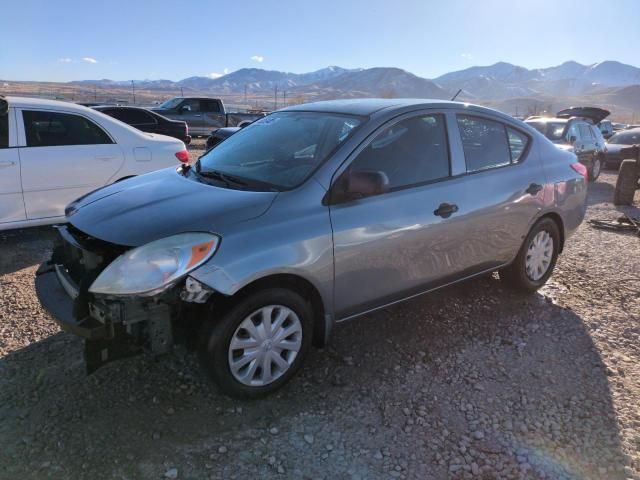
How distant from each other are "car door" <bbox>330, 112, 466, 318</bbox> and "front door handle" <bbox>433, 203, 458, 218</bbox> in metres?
0.01

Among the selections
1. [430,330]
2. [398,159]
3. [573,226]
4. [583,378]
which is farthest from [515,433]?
[573,226]

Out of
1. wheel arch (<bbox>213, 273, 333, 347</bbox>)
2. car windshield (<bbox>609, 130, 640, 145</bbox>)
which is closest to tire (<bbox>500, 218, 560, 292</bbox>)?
wheel arch (<bbox>213, 273, 333, 347</bbox>)

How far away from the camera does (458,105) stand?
385 centimetres

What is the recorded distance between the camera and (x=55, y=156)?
5.41 m

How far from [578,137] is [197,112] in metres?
14.1

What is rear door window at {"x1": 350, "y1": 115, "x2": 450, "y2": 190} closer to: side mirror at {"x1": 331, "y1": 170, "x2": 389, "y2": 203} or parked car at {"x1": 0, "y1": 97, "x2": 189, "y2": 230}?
side mirror at {"x1": 331, "y1": 170, "x2": 389, "y2": 203}

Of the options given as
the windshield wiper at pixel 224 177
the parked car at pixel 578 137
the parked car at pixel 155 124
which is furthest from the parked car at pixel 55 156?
the parked car at pixel 578 137

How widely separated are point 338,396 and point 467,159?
2.00m

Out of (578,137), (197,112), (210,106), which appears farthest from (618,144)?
(197,112)

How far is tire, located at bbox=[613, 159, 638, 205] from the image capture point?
9.37 metres

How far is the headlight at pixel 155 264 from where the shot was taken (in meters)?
2.52

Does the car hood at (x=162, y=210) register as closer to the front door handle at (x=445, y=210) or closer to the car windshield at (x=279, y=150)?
the car windshield at (x=279, y=150)

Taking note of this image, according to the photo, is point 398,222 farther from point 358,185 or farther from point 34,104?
point 34,104

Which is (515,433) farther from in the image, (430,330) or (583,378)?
(430,330)
